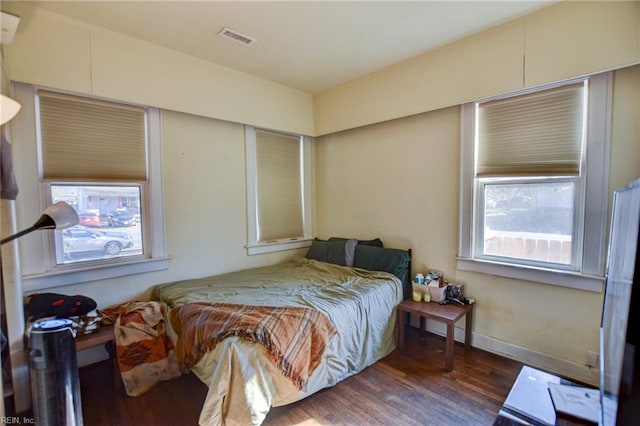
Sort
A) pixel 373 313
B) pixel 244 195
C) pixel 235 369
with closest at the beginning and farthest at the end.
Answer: pixel 235 369, pixel 373 313, pixel 244 195

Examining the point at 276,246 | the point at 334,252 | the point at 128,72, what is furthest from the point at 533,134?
the point at 128,72

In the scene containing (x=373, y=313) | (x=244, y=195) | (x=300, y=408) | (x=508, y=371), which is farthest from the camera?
(x=244, y=195)

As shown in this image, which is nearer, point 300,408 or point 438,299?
point 300,408

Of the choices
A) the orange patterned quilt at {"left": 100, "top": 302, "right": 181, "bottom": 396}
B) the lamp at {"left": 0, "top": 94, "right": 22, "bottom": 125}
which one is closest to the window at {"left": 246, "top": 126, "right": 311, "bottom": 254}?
the orange patterned quilt at {"left": 100, "top": 302, "right": 181, "bottom": 396}

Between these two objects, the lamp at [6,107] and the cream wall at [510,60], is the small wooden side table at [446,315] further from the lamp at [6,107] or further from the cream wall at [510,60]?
the lamp at [6,107]

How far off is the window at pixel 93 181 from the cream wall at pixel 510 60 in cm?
232

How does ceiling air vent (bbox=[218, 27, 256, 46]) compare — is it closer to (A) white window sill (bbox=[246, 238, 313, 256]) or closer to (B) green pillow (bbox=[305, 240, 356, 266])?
(A) white window sill (bbox=[246, 238, 313, 256])

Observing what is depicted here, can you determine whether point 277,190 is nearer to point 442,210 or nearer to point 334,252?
point 334,252

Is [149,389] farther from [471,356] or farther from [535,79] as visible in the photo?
[535,79]

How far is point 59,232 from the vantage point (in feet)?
7.66

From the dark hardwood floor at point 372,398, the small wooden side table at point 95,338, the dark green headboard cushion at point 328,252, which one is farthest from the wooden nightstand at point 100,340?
the dark green headboard cushion at point 328,252

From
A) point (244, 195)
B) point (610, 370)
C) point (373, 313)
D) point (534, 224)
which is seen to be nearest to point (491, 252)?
point (534, 224)

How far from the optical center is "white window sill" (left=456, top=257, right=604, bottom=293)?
7.02 feet

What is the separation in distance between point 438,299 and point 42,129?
3581 millimetres
